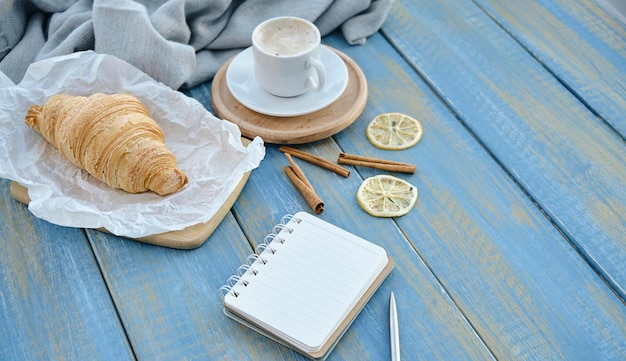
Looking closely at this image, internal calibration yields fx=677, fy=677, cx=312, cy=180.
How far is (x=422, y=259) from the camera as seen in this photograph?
1112 mm

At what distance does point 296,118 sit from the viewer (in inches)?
52.3

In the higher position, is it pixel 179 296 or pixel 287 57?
pixel 287 57

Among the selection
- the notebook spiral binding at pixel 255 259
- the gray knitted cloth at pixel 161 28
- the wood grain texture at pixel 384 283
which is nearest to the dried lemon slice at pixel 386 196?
the wood grain texture at pixel 384 283

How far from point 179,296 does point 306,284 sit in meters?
0.21

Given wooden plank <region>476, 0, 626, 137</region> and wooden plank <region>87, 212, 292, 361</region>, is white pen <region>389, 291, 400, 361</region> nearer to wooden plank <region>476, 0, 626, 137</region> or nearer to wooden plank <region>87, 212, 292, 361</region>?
wooden plank <region>87, 212, 292, 361</region>

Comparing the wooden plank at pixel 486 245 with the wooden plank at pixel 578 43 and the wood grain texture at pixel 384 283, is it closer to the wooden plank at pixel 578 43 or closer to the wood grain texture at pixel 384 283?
the wood grain texture at pixel 384 283

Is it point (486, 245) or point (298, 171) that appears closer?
point (486, 245)

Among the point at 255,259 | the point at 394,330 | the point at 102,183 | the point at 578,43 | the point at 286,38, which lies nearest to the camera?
the point at 394,330

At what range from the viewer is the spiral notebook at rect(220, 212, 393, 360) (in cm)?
99

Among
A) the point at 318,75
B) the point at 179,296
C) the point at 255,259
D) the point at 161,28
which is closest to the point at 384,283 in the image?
the point at 255,259

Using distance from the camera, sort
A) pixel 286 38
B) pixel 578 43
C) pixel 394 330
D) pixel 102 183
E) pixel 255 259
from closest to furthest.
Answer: pixel 394 330
pixel 255 259
pixel 102 183
pixel 286 38
pixel 578 43

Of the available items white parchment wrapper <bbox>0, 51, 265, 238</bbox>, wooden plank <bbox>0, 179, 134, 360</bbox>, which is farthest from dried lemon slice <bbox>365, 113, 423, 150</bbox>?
wooden plank <bbox>0, 179, 134, 360</bbox>

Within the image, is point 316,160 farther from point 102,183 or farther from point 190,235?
point 102,183

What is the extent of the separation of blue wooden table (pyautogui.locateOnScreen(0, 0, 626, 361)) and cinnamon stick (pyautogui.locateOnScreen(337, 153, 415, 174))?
0.05 ft
